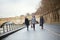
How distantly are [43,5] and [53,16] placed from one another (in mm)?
564

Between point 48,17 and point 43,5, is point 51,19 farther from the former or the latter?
point 43,5

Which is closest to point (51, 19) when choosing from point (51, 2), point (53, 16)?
point (53, 16)

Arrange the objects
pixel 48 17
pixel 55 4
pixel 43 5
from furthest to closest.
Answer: pixel 48 17
pixel 55 4
pixel 43 5

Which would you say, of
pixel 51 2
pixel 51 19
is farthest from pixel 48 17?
pixel 51 2

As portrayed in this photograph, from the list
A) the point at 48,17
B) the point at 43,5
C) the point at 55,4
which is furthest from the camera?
the point at 48,17

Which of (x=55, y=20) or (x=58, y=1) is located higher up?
(x=58, y=1)

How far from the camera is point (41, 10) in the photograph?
15.4 feet

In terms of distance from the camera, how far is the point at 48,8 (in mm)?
4914

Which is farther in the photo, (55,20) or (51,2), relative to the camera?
(55,20)

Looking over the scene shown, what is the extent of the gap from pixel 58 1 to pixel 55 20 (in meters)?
0.53

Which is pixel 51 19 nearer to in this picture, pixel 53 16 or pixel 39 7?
pixel 53 16

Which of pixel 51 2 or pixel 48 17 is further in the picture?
pixel 48 17

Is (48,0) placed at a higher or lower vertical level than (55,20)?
higher

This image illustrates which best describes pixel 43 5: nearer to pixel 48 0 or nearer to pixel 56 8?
pixel 48 0
